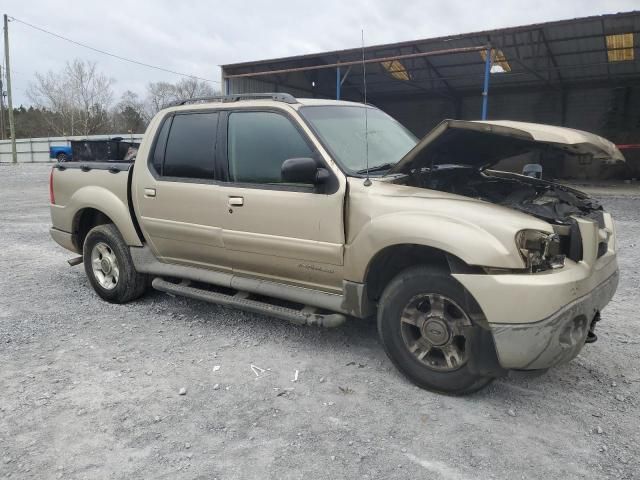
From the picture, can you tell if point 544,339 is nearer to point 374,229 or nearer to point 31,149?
point 374,229

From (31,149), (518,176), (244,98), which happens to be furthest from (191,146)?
(31,149)

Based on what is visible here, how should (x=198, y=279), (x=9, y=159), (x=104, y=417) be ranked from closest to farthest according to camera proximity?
(x=104, y=417)
(x=198, y=279)
(x=9, y=159)

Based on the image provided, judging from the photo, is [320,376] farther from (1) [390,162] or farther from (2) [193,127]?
(2) [193,127]

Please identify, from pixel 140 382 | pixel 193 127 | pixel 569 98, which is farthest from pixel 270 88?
pixel 140 382

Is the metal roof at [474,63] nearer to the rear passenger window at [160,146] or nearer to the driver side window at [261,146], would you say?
the rear passenger window at [160,146]

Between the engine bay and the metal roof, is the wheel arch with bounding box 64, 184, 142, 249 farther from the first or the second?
the metal roof

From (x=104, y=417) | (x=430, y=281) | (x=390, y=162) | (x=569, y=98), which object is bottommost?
(x=104, y=417)

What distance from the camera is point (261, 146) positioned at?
13.0ft

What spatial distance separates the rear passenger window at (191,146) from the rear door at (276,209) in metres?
0.19

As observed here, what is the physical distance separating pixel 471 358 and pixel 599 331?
1873mm

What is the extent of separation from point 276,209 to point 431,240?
1250 millimetres

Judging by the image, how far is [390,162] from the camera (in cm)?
399

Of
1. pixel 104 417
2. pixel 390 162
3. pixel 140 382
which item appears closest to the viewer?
pixel 104 417

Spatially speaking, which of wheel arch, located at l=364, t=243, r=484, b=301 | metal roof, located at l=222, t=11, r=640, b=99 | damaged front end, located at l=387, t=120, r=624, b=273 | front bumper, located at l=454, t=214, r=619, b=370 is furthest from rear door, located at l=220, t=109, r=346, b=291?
metal roof, located at l=222, t=11, r=640, b=99
